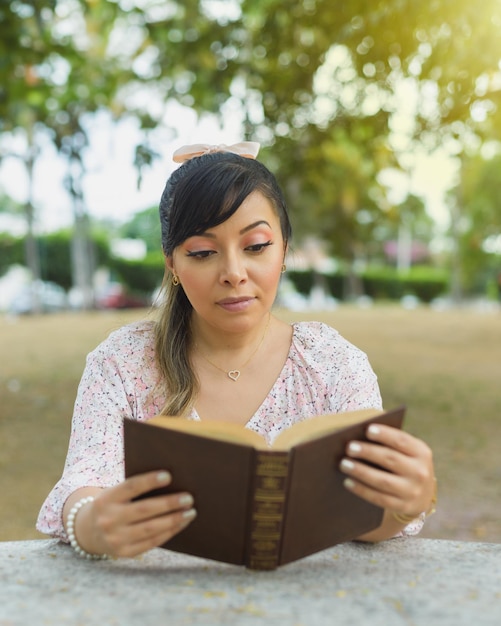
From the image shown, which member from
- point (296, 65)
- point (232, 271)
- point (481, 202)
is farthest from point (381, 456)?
point (481, 202)

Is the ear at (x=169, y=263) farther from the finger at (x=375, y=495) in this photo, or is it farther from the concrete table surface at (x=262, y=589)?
the finger at (x=375, y=495)

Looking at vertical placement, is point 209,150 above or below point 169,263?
above

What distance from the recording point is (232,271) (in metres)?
2.08

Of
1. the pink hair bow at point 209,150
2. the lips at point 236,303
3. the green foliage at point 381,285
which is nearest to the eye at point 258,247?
the lips at point 236,303

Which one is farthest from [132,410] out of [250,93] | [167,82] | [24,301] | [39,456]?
[24,301]

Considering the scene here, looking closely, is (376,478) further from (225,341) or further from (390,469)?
(225,341)

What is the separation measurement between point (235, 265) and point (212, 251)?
0.24 ft

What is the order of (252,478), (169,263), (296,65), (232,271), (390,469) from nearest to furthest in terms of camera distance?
(252,478) < (390,469) < (232,271) < (169,263) < (296,65)

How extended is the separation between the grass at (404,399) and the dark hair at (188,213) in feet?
1.11

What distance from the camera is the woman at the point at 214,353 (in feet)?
6.75

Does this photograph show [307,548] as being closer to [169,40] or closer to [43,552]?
[43,552]

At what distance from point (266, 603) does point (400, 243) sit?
4808 cm

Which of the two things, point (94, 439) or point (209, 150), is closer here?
point (94, 439)

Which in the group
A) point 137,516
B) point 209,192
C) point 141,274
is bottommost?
point 141,274
